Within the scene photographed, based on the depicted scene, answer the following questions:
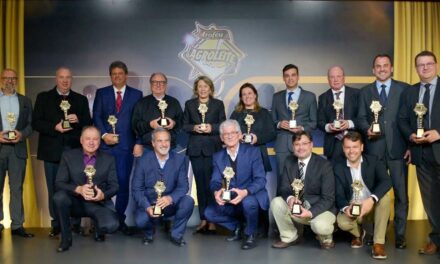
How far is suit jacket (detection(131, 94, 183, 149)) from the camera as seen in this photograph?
5.67 meters

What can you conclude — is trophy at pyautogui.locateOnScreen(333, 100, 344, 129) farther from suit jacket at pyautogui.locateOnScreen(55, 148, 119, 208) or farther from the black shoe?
the black shoe

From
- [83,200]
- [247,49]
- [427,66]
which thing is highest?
[247,49]

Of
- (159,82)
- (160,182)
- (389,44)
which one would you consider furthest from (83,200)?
(389,44)

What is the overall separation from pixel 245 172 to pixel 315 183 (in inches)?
27.6

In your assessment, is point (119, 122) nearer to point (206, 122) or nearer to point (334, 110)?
point (206, 122)

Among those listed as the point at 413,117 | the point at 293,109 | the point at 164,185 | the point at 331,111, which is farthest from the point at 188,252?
the point at 413,117

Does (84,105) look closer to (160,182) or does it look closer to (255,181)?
(160,182)

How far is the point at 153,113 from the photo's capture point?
18.7 feet

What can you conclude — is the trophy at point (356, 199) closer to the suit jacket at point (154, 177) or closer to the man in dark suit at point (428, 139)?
the man in dark suit at point (428, 139)

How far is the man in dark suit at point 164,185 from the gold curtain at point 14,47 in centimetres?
190

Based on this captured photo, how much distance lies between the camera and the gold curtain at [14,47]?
636 centimetres

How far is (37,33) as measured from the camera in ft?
21.3

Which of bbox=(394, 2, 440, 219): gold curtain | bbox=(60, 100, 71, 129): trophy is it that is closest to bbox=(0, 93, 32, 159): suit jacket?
bbox=(60, 100, 71, 129): trophy

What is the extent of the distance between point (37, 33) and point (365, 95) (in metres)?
3.96
